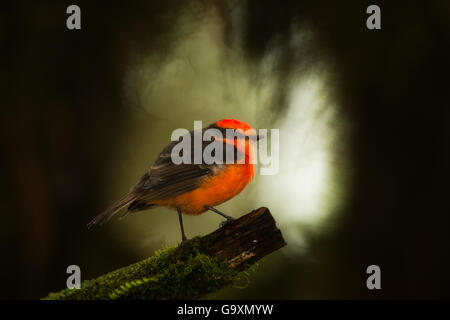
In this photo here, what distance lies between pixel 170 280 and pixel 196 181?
2.51 feet

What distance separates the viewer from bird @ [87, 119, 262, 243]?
322cm

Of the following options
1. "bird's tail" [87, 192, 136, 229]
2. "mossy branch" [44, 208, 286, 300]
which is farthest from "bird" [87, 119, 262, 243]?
"mossy branch" [44, 208, 286, 300]

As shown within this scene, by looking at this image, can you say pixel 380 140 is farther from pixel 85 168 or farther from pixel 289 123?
pixel 85 168

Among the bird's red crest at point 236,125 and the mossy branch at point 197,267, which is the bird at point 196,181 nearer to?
the bird's red crest at point 236,125

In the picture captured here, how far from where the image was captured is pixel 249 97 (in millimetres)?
5527

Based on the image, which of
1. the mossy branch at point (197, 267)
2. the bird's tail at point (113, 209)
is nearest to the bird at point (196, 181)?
the bird's tail at point (113, 209)

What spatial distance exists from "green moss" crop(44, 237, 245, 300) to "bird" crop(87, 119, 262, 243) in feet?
0.87

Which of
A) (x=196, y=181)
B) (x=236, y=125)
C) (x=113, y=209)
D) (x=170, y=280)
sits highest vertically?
(x=236, y=125)

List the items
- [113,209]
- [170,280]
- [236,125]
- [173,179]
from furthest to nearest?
1. [236,125]
2. [173,179]
3. [113,209]
4. [170,280]

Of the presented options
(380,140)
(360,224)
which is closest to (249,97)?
(380,140)

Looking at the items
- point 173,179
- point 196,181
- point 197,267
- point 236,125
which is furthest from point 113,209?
point 236,125

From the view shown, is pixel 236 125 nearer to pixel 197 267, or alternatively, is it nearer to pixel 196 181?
pixel 196 181

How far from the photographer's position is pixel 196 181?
3.23 meters

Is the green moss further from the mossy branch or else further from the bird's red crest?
the bird's red crest
